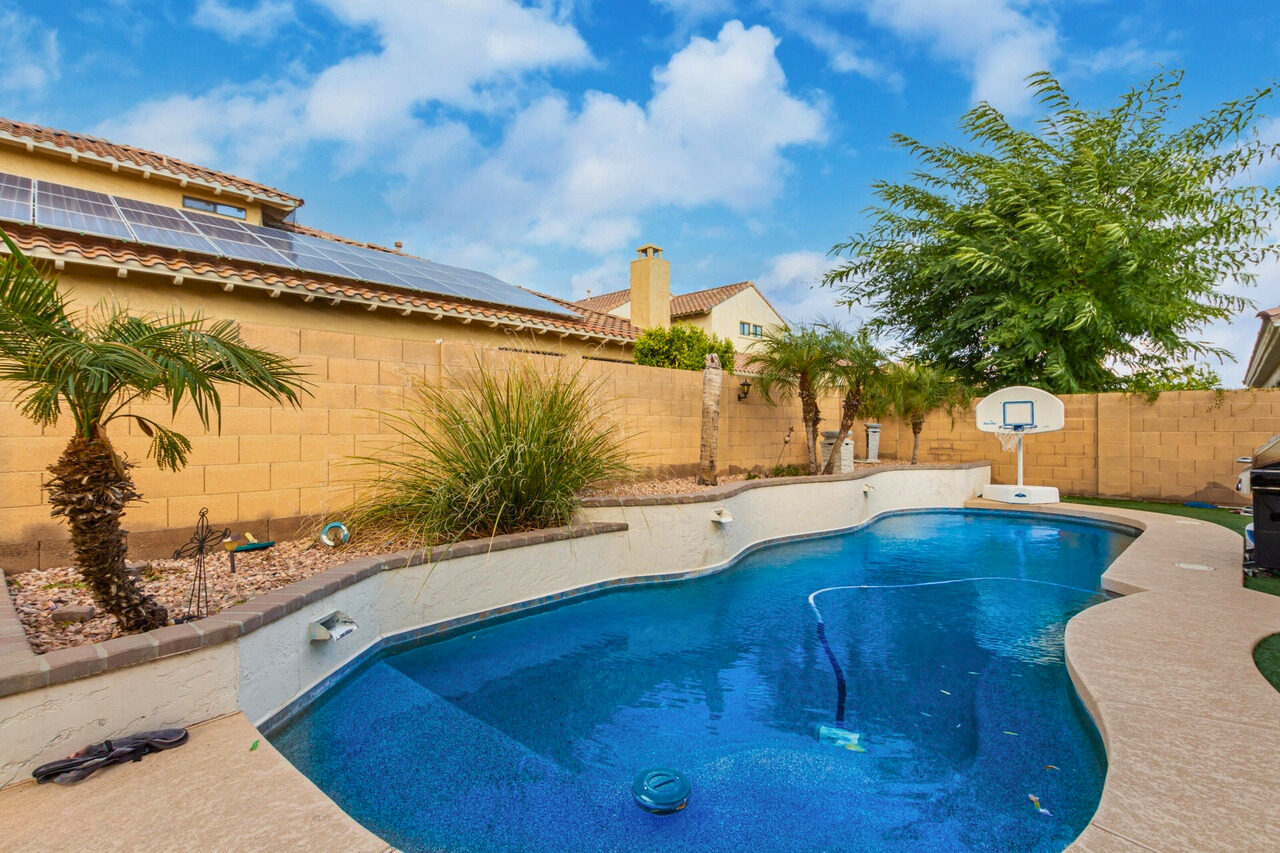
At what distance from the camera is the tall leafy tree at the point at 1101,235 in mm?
13955

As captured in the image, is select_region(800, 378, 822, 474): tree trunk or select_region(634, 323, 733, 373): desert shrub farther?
select_region(634, 323, 733, 373): desert shrub

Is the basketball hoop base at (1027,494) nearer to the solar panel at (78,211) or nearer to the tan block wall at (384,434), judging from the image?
the tan block wall at (384,434)

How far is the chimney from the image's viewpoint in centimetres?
1599

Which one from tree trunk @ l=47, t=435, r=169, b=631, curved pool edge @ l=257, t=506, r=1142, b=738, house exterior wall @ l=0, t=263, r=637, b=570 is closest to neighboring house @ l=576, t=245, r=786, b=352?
curved pool edge @ l=257, t=506, r=1142, b=738

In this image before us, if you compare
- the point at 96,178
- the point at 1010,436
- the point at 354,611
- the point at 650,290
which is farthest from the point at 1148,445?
the point at 96,178

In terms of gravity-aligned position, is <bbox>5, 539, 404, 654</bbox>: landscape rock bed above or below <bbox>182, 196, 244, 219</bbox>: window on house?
below

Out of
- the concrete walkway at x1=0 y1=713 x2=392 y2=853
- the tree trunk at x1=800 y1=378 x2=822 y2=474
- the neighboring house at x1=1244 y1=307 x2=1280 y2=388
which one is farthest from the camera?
the neighboring house at x1=1244 y1=307 x2=1280 y2=388

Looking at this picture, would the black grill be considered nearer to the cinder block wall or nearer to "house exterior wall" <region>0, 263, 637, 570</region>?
the cinder block wall

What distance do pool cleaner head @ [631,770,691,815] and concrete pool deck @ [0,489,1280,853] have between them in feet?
3.83

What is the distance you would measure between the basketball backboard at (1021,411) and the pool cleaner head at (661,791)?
11.4 metres

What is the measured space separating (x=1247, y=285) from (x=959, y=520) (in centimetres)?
1100

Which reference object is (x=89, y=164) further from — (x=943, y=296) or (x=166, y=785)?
(x=943, y=296)

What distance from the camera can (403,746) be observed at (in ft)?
10.8

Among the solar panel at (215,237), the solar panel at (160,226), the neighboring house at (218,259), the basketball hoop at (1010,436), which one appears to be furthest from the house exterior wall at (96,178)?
the basketball hoop at (1010,436)
